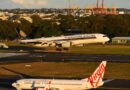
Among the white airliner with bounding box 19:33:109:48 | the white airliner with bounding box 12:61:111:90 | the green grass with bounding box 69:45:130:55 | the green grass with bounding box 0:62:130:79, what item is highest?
the white airliner with bounding box 12:61:111:90

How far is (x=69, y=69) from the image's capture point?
9162 cm

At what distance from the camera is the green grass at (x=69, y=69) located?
273 feet

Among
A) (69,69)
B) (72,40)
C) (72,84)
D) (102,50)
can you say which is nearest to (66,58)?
(69,69)

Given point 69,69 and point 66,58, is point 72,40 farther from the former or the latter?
point 69,69

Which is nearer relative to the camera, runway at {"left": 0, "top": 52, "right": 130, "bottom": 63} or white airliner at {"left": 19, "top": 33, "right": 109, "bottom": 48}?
runway at {"left": 0, "top": 52, "right": 130, "bottom": 63}

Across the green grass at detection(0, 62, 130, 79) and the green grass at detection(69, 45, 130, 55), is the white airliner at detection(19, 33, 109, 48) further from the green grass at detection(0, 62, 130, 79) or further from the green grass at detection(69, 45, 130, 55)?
the green grass at detection(0, 62, 130, 79)

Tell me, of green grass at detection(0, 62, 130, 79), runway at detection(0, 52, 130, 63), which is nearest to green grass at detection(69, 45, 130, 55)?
runway at detection(0, 52, 130, 63)

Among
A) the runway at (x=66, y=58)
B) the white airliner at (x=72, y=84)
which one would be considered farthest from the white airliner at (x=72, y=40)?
the white airliner at (x=72, y=84)

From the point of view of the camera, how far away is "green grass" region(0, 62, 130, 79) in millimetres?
83062

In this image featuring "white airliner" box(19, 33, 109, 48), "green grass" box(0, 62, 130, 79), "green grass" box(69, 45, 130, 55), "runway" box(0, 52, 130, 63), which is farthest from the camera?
"white airliner" box(19, 33, 109, 48)

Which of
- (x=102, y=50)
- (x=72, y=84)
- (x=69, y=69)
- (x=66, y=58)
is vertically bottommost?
(x=102, y=50)

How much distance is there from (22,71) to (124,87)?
2640cm

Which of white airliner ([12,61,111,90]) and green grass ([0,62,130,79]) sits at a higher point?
white airliner ([12,61,111,90])

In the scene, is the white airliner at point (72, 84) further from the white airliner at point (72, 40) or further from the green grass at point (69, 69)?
the white airliner at point (72, 40)
